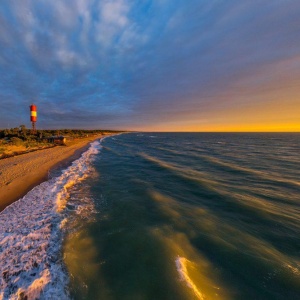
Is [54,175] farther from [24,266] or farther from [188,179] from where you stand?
[188,179]

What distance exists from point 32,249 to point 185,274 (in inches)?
182

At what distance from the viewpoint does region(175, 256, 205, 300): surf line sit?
3.86 meters

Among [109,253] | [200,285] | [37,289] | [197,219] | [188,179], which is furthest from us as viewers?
[188,179]

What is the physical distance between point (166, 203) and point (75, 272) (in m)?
5.30

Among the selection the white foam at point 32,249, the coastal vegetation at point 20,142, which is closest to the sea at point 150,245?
the white foam at point 32,249

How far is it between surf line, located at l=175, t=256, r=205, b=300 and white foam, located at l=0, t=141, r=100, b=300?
2.81 metres

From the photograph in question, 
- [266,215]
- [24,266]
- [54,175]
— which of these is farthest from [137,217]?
[54,175]

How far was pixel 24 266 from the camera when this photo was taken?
4430mm

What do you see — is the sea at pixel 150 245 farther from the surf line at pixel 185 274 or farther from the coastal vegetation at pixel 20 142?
the coastal vegetation at pixel 20 142

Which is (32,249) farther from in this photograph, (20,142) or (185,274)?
(20,142)

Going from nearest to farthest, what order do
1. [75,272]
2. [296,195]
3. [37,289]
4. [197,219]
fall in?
1. [37,289]
2. [75,272]
3. [197,219]
4. [296,195]

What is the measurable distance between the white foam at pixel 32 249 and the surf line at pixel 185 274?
2811 millimetres

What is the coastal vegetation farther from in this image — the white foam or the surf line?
the surf line

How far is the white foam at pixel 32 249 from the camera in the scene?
384 cm
